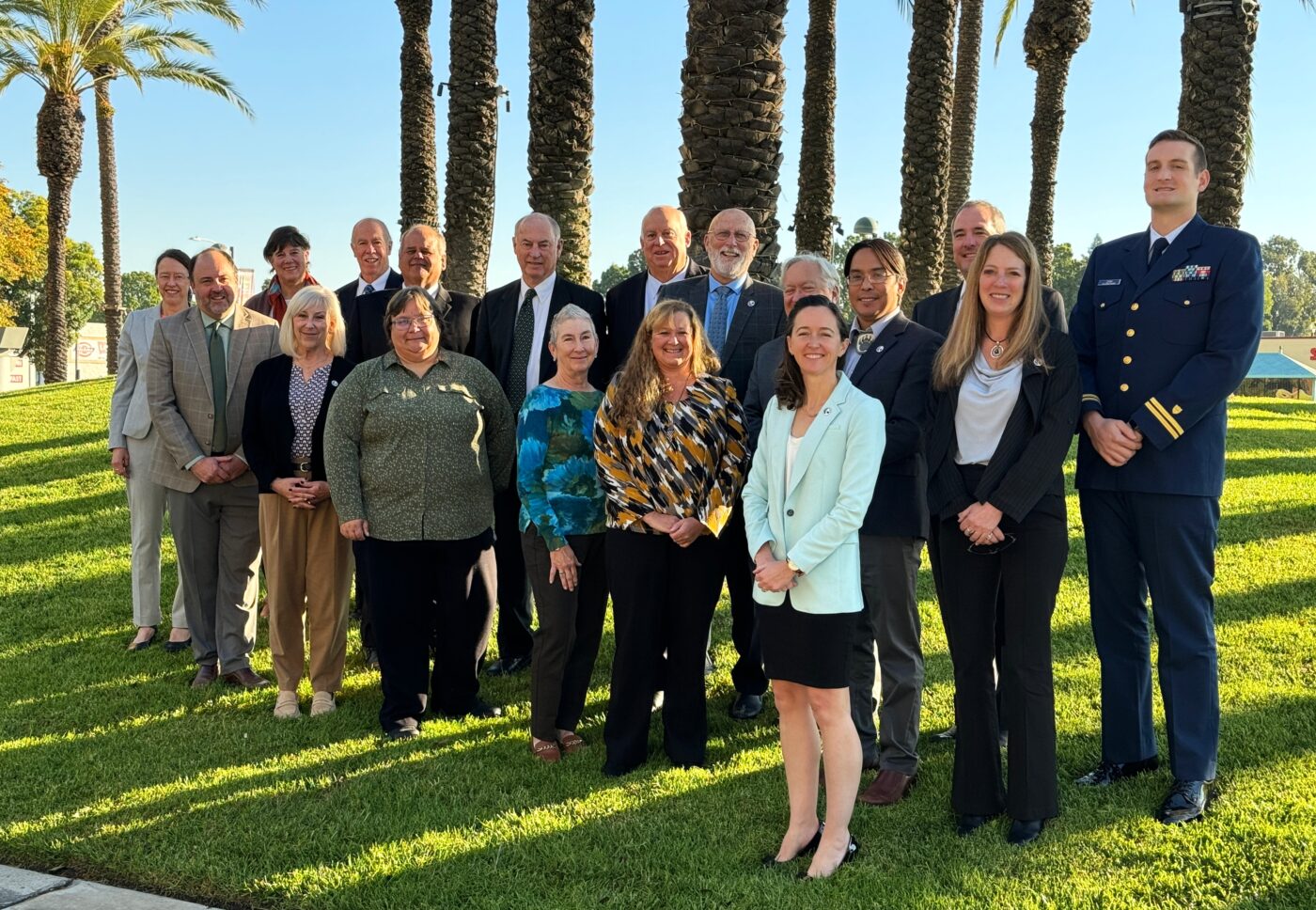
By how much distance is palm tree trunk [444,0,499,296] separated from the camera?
1425cm

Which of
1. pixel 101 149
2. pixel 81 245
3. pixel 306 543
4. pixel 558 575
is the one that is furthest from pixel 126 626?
pixel 81 245

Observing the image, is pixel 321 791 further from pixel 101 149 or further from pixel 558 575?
pixel 101 149

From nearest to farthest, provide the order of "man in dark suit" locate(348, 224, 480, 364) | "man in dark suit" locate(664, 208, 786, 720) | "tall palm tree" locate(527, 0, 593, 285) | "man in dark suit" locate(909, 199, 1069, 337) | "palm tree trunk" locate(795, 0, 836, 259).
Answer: "man in dark suit" locate(909, 199, 1069, 337) < "man in dark suit" locate(664, 208, 786, 720) < "man in dark suit" locate(348, 224, 480, 364) < "tall palm tree" locate(527, 0, 593, 285) < "palm tree trunk" locate(795, 0, 836, 259)

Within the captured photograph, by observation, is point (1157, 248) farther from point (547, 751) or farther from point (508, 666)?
point (508, 666)

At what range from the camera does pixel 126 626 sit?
8.16m

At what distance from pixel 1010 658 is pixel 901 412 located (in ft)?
3.70

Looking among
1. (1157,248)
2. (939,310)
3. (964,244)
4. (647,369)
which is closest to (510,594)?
(647,369)

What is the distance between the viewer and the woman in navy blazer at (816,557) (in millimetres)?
4031

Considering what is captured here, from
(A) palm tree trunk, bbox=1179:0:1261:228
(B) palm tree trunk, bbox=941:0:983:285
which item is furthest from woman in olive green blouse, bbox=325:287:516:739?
(B) palm tree trunk, bbox=941:0:983:285

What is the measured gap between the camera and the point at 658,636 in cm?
521

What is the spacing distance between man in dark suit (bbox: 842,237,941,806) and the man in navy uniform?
795mm

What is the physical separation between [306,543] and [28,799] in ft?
6.17

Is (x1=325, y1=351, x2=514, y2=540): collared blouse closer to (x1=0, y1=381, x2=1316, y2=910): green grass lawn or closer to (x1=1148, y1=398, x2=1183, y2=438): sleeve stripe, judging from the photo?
(x1=0, y1=381, x2=1316, y2=910): green grass lawn

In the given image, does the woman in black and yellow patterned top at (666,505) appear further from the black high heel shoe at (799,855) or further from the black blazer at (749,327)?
the black high heel shoe at (799,855)
